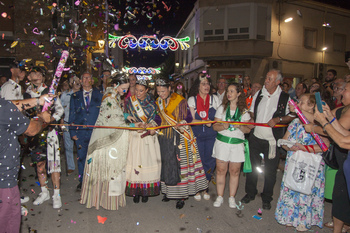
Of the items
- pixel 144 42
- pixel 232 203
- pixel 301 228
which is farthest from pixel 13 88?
pixel 144 42

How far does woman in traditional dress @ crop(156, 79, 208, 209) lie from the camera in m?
4.20

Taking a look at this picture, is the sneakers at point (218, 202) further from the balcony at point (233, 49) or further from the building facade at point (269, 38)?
the balcony at point (233, 49)

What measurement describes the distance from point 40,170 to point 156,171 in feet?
6.50

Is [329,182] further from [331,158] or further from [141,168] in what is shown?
A: [141,168]

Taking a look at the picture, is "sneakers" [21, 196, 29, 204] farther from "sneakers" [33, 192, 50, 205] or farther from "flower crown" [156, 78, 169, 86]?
"flower crown" [156, 78, 169, 86]

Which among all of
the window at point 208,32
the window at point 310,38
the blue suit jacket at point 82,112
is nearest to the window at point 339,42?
the window at point 310,38

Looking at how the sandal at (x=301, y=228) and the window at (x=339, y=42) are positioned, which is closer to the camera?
the sandal at (x=301, y=228)

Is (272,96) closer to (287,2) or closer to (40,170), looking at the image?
(40,170)

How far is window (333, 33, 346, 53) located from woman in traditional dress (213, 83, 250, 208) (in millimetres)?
21130

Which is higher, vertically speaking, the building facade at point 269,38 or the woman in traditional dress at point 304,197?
the building facade at point 269,38

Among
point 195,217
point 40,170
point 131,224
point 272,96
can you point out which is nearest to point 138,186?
point 131,224

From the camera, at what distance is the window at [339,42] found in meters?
20.7

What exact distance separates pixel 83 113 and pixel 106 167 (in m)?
1.43

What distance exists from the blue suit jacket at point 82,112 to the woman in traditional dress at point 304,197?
11.5ft
